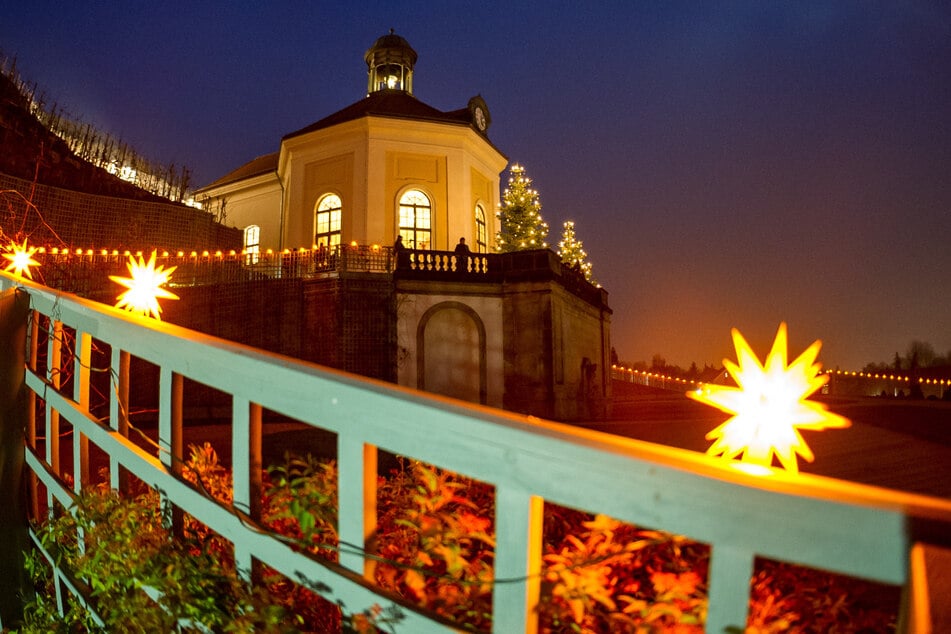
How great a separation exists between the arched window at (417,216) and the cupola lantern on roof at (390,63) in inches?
321

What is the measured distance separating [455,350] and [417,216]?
7871 millimetres

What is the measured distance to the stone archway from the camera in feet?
59.0

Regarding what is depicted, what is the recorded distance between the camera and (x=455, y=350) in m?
18.1

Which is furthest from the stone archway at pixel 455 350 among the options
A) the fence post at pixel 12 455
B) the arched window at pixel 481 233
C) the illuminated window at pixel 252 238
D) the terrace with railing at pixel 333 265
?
the fence post at pixel 12 455

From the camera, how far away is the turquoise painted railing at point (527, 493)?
0.92 meters

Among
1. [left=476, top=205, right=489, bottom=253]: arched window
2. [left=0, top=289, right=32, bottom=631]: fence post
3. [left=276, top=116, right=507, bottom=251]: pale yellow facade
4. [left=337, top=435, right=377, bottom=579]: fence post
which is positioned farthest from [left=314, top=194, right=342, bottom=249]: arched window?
[left=337, top=435, right=377, bottom=579]: fence post

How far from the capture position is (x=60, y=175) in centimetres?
2017

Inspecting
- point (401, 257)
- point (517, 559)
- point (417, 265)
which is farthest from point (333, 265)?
point (517, 559)

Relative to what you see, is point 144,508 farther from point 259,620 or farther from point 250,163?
point 250,163

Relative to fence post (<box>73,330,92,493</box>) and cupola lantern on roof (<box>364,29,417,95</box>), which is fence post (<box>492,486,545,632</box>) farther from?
cupola lantern on roof (<box>364,29,417,95</box>)

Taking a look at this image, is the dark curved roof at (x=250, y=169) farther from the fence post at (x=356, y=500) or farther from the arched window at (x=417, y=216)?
the fence post at (x=356, y=500)

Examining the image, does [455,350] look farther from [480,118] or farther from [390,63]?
[390,63]

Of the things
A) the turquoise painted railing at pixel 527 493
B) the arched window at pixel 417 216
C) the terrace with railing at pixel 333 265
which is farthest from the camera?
the arched window at pixel 417 216

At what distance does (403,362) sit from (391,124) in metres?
11.1
